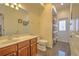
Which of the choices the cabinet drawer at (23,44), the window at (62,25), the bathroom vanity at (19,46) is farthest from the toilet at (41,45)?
the window at (62,25)

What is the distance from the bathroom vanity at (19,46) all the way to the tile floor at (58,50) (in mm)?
171

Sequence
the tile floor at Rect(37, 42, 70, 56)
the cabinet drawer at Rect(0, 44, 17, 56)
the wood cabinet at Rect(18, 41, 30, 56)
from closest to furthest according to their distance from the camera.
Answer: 1. the cabinet drawer at Rect(0, 44, 17, 56)
2. the tile floor at Rect(37, 42, 70, 56)
3. the wood cabinet at Rect(18, 41, 30, 56)

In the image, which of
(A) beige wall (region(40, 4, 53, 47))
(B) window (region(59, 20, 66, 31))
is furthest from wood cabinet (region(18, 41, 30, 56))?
(B) window (region(59, 20, 66, 31))

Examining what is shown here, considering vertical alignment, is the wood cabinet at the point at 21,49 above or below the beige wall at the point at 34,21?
below

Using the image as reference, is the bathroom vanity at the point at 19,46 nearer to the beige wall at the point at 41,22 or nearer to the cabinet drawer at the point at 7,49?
the cabinet drawer at the point at 7,49

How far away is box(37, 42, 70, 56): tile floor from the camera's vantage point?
177 centimetres

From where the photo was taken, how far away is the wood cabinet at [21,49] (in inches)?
66.9

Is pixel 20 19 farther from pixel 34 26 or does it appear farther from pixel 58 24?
pixel 58 24

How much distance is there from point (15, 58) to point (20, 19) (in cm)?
67

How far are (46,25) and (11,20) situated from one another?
0.58 m

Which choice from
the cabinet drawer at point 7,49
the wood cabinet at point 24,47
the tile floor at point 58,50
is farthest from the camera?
the wood cabinet at point 24,47

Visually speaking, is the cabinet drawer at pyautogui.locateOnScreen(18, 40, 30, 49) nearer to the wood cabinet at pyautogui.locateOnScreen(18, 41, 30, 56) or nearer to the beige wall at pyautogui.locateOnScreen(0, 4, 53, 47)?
the wood cabinet at pyautogui.locateOnScreen(18, 41, 30, 56)

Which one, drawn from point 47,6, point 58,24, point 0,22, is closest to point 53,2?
point 47,6

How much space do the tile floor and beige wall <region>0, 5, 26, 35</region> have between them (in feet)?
1.78
